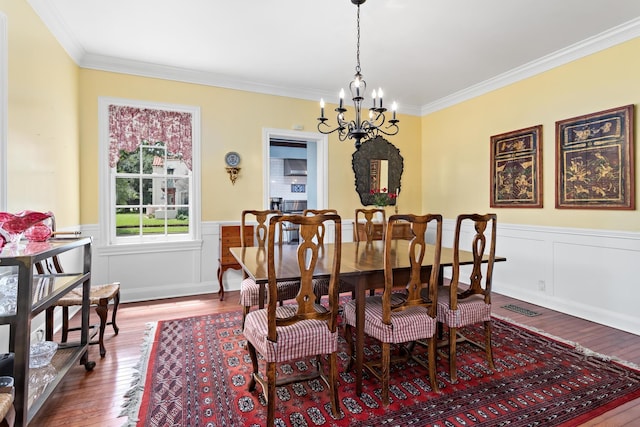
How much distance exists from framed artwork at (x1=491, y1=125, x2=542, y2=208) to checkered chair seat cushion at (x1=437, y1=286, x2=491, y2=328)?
7.04 feet

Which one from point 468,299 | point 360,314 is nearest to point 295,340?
point 360,314

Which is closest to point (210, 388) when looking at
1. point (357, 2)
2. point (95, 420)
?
point (95, 420)

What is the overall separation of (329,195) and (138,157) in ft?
8.42

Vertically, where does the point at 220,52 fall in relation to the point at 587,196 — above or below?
above

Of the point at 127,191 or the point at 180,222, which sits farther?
the point at 180,222

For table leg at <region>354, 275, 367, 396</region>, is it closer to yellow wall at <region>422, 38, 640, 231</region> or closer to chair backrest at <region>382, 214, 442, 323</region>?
chair backrest at <region>382, 214, 442, 323</region>

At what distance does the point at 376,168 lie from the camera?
17.1ft

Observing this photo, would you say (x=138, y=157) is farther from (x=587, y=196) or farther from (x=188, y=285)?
(x=587, y=196)

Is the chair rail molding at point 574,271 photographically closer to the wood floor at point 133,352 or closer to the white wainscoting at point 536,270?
the white wainscoting at point 536,270

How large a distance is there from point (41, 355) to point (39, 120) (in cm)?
190

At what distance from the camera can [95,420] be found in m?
1.78

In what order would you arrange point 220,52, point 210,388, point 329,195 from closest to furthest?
point 210,388 → point 220,52 → point 329,195

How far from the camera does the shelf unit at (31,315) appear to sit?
55.5 inches

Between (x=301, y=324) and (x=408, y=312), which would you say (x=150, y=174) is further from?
(x=408, y=312)
